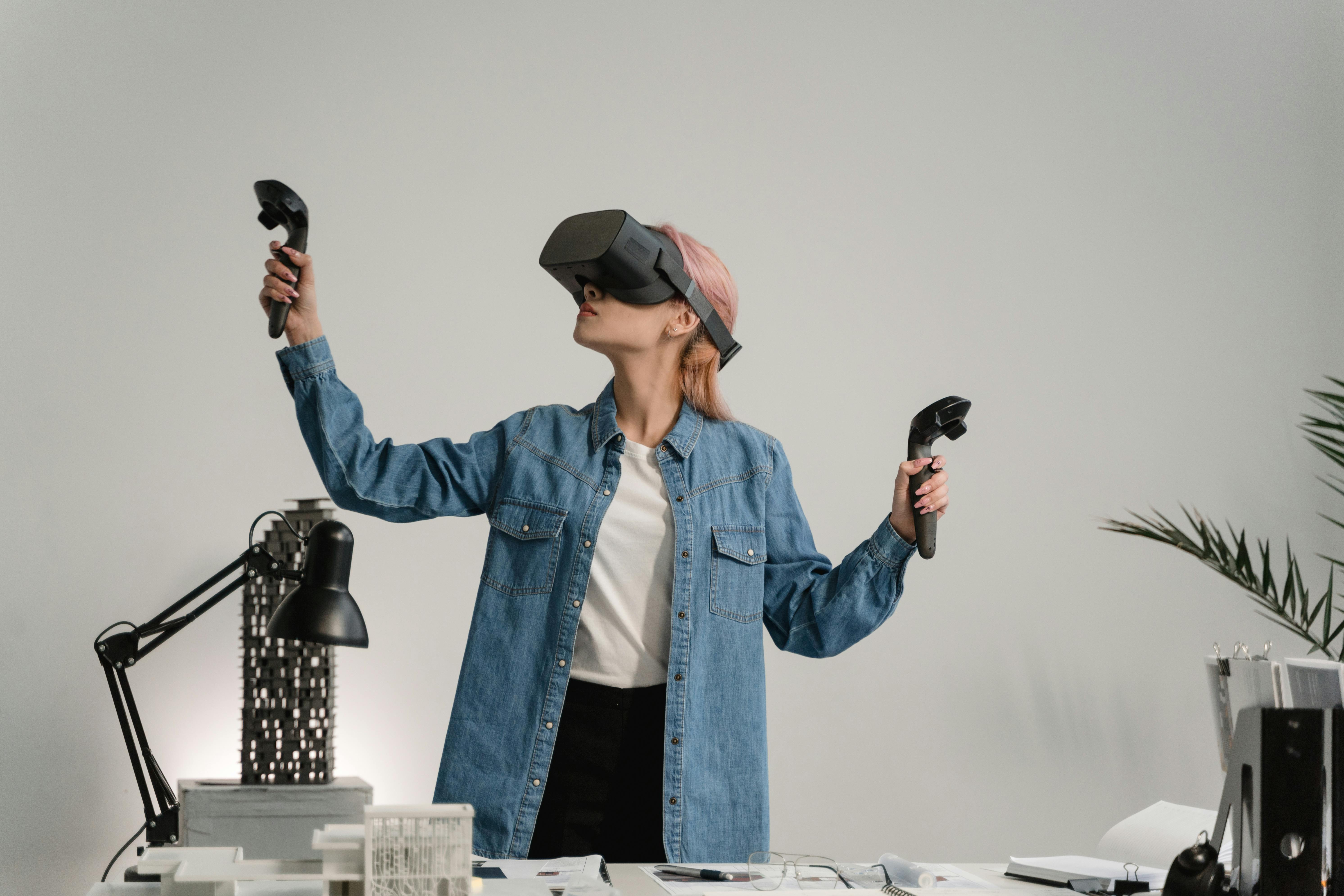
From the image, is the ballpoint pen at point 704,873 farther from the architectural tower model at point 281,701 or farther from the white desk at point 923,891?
the architectural tower model at point 281,701

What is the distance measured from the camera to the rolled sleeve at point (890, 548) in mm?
1818

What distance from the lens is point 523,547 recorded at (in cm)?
185

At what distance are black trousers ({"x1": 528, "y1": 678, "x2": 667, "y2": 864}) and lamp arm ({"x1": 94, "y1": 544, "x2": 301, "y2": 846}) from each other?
116 cm

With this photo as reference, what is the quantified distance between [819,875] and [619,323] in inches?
35.1

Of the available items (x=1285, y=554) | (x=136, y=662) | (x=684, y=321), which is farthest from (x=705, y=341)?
(x=1285, y=554)

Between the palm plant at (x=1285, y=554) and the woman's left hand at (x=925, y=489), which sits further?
the palm plant at (x=1285, y=554)

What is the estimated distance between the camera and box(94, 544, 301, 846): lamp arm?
2.66 m

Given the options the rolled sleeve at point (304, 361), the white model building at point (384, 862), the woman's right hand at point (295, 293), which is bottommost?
the white model building at point (384, 862)

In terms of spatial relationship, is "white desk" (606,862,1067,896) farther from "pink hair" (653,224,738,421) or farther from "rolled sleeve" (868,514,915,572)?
"pink hair" (653,224,738,421)

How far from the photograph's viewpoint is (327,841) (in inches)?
42.9

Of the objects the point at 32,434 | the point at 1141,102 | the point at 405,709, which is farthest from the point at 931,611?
the point at 32,434

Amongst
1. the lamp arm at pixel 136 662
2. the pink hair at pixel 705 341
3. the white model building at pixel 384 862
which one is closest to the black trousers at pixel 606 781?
the pink hair at pixel 705 341

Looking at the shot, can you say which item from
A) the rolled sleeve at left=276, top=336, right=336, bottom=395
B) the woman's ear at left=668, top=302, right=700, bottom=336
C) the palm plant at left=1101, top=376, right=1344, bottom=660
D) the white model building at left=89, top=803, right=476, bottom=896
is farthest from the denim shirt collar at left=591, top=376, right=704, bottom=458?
the palm plant at left=1101, top=376, right=1344, bottom=660

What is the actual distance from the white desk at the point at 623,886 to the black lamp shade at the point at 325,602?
265 mm
